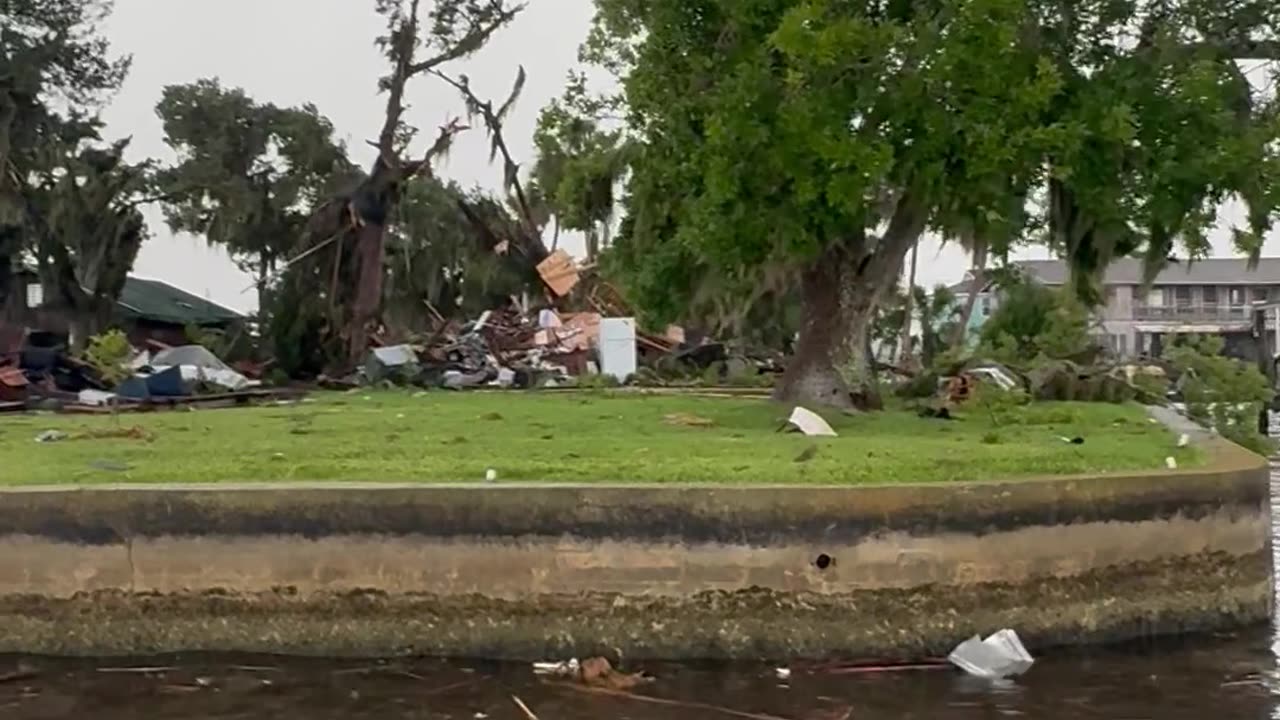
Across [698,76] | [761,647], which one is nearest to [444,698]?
[761,647]

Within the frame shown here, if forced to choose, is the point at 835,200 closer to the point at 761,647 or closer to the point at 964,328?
the point at 761,647

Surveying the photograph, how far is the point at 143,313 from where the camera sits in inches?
1767

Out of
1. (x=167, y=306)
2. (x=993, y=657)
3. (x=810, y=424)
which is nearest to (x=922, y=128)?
(x=810, y=424)

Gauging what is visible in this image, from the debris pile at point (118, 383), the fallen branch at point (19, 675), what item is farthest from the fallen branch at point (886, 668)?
the debris pile at point (118, 383)

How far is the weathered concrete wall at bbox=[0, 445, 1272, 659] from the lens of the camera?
10039mm

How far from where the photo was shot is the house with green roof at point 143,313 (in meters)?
36.4

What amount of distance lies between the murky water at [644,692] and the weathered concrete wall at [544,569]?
26 cm

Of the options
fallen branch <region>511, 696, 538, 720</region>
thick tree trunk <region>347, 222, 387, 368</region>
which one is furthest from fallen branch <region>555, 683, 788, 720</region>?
thick tree trunk <region>347, 222, 387, 368</region>

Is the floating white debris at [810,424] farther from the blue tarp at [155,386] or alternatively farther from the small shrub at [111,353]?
the blue tarp at [155,386]

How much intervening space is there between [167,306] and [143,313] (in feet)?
14.3

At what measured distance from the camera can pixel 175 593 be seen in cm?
1038

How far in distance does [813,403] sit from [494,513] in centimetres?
839

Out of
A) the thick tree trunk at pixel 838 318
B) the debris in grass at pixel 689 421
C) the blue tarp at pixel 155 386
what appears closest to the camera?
the debris in grass at pixel 689 421

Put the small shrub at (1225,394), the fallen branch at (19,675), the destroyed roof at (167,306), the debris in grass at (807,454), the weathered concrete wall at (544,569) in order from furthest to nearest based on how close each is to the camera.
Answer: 1. the destroyed roof at (167,306)
2. the small shrub at (1225,394)
3. the debris in grass at (807,454)
4. the weathered concrete wall at (544,569)
5. the fallen branch at (19,675)
